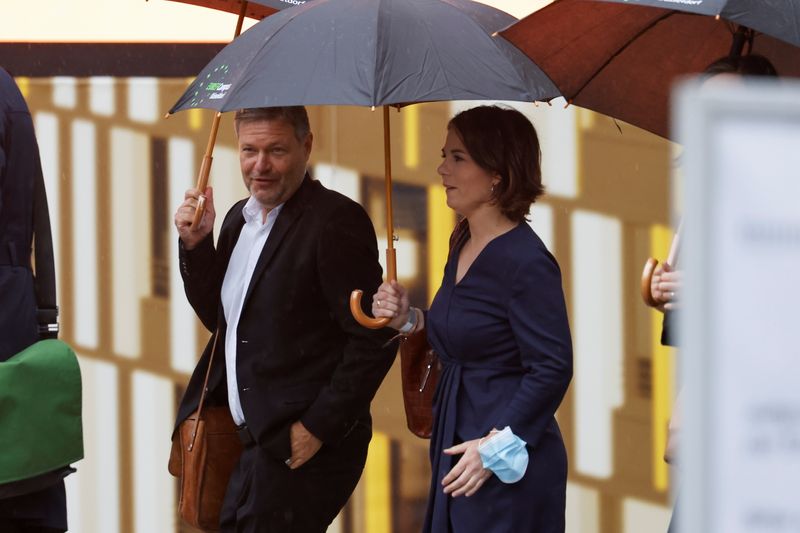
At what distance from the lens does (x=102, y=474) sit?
6.21 metres

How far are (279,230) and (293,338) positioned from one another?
298mm

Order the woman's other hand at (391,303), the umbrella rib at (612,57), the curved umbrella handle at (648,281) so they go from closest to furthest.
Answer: the curved umbrella handle at (648,281) → the woman's other hand at (391,303) → the umbrella rib at (612,57)

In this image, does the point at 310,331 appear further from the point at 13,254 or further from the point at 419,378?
the point at 13,254

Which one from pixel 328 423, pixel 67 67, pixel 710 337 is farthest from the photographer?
pixel 67 67

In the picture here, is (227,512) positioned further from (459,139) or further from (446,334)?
(459,139)

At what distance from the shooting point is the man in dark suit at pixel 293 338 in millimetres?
4102

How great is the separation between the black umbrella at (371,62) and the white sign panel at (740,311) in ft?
6.88

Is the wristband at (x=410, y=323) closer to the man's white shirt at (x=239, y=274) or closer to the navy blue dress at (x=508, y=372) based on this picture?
the navy blue dress at (x=508, y=372)

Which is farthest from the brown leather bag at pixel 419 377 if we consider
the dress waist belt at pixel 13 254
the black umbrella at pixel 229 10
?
the dress waist belt at pixel 13 254

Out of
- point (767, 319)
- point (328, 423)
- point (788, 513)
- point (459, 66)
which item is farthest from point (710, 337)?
point (328, 423)

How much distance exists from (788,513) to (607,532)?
4.63 metres

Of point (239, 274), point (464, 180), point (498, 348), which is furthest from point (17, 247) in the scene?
point (498, 348)

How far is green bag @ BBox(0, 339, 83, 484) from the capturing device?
4.03 meters

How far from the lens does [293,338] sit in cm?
412
